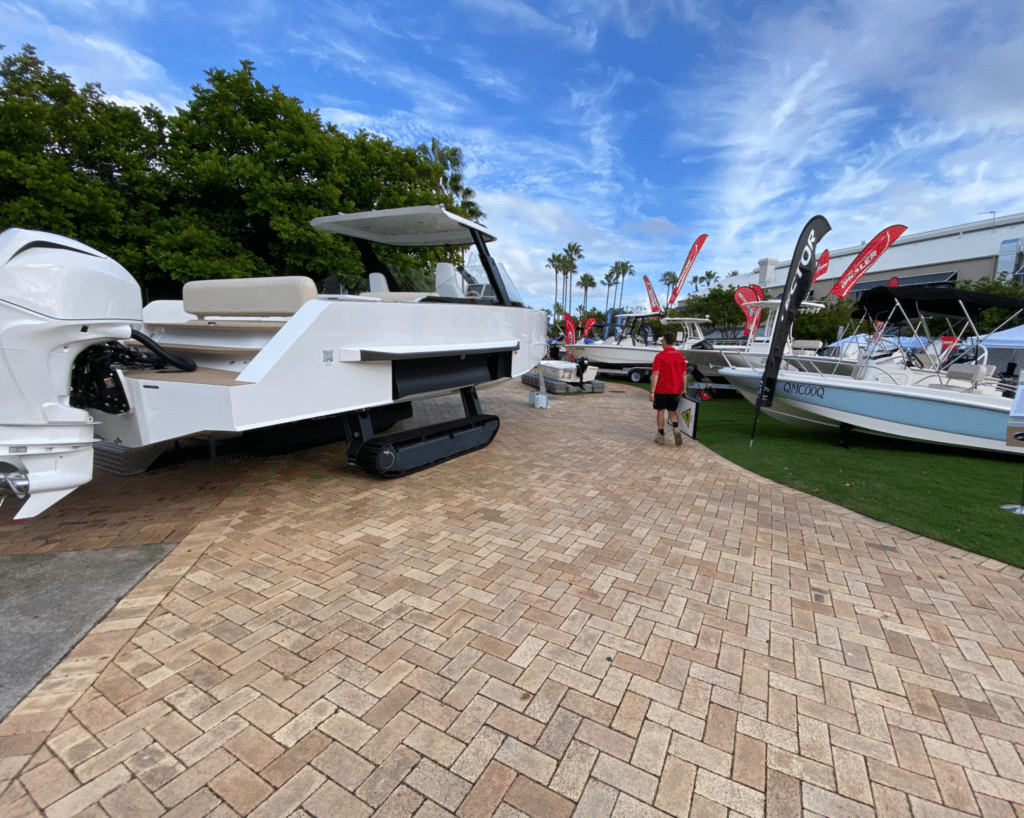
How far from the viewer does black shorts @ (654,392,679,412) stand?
6598 mm

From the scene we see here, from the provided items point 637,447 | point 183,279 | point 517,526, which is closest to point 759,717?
point 517,526

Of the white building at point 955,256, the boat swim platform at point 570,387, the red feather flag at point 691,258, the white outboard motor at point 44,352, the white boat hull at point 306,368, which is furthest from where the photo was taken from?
the white building at point 955,256

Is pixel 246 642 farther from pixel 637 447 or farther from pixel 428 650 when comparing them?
pixel 637 447

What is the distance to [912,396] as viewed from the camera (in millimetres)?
6266

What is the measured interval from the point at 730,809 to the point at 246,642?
7.12 ft

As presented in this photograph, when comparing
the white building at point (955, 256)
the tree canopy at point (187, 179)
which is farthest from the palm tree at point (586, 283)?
the tree canopy at point (187, 179)

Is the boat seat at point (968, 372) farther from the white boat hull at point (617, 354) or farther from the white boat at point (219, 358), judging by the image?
the white boat hull at point (617, 354)

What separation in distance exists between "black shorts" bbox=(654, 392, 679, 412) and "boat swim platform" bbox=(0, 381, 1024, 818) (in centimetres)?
290

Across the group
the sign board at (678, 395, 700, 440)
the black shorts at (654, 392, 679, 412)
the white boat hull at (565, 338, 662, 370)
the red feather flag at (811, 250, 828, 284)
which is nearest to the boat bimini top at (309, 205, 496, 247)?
the black shorts at (654, 392, 679, 412)

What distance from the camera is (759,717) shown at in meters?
1.84

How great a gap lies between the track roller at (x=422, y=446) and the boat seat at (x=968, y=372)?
7305 mm

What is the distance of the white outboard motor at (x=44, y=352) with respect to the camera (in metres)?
Answer: 2.46

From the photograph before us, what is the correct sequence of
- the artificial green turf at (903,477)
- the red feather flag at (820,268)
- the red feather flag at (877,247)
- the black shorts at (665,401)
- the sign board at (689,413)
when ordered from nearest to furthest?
the artificial green turf at (903,477)
the black shorts at (665,401)
the sign board at (689,413)
the red feather flag at (820,268)
the red feather flag at (877,247)

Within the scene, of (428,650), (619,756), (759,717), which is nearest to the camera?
(619,756)
